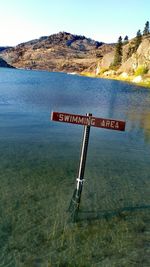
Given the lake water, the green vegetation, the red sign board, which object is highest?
the green vegetation

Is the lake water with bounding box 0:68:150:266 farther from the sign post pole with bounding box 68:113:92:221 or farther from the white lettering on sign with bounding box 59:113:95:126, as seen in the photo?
the white lettering on sign with bounding box 59:113:95:126

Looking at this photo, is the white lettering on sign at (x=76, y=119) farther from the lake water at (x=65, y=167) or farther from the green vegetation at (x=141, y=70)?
the green vegetation at (x=141, y=70)

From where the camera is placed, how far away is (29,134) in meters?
29.9

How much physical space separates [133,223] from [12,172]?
325 inches

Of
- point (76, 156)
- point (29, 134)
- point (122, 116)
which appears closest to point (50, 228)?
point (76, 156)

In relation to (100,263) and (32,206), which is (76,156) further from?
(100,263)

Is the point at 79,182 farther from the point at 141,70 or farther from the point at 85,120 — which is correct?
the point at 141,70

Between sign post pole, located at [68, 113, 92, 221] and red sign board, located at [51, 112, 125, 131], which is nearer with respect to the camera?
red sign board, located at [51, 112, 125, 131]

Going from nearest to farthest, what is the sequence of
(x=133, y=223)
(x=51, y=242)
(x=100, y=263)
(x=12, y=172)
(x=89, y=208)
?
(x=100, y=263), (x=51, y=242), (x=133, y=223), (x=89, y=208), (x=12, y=172)

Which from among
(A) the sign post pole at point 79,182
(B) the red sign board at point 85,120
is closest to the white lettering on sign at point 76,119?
(B) the red sign board at point 85,120

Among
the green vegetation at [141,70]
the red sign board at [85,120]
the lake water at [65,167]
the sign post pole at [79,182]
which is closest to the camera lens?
the red sign board at [85,120]

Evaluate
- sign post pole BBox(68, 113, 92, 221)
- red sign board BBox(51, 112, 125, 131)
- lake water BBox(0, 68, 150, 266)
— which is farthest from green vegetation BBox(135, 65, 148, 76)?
red sign board BBox(51, 112, 125, 131)

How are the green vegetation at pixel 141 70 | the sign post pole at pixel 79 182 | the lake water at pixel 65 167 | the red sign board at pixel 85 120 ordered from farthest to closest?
the green vegetation at pixel 141 70 < the lake water at pixel 65 167 < the sign post pole at pixel 79 182 < the red sign board at pixel 85 120

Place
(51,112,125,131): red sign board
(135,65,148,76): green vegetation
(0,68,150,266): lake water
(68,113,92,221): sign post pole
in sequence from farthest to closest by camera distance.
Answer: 1. (135,65,148,76): green vegetation
2. (0,68,150,266): lake water
3. (68,113,92,221): sign post pole
4. (51,112,125,131): red sign board
